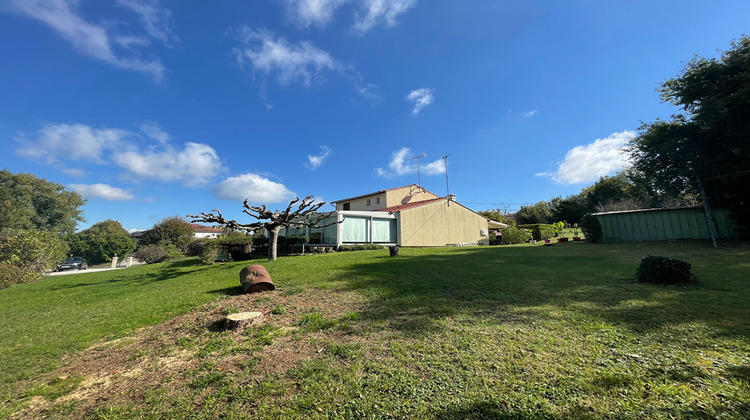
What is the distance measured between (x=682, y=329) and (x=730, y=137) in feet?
53.0

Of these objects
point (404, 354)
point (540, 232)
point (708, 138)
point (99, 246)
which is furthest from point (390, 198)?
point (99, 246)

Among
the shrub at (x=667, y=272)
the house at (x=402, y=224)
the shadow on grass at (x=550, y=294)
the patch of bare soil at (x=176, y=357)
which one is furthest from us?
the house at (x=402, y=224)

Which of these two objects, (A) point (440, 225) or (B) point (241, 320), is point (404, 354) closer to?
(B) point (241, 320)

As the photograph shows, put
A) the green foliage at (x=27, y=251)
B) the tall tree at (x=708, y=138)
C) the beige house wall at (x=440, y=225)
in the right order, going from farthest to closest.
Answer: the beige house wall at (x=440, y=225) → the green foliage at (x=27, y=251) → the tall tree at (x=708, y=138)

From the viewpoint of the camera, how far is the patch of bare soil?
3145 mm

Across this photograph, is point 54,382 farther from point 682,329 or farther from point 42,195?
point 42,195

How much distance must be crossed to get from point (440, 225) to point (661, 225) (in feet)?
44.4

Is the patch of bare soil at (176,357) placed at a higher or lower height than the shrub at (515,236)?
lower

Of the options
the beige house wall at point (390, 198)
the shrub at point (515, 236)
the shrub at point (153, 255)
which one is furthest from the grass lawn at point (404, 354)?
the shrub at point (153, 255)

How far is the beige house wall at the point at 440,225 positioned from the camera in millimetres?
21328

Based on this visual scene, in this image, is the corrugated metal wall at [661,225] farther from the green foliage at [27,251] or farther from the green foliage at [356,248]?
the green foliage at [27,251]

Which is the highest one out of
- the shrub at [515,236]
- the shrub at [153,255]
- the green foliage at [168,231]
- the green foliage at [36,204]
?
the green foliage at [36,204]

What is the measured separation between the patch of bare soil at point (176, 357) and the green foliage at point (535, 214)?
44.2 metres

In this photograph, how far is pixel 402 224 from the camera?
21062 mm
